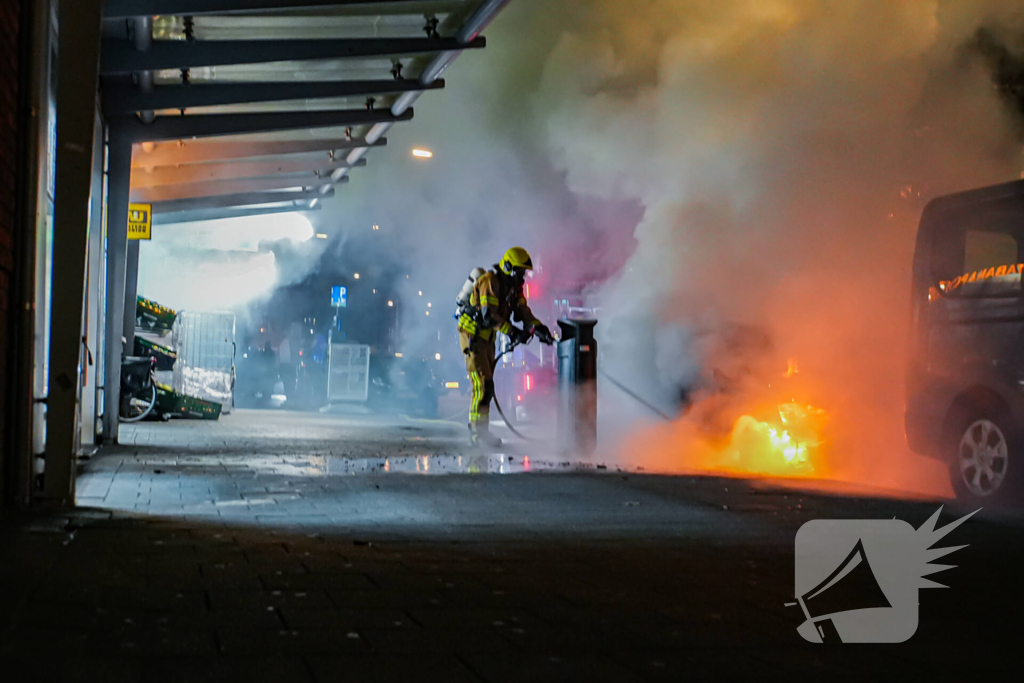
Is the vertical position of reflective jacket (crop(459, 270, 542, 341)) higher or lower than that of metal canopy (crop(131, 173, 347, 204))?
lower

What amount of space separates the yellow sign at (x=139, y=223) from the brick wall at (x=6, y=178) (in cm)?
684

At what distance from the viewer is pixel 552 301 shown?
1719cm

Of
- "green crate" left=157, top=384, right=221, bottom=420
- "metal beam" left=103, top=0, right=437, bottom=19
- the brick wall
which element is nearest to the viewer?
the brick wall

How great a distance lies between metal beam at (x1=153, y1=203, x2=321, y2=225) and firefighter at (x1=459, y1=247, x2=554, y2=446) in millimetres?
8793

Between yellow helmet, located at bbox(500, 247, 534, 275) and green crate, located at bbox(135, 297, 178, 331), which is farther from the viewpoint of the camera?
green crate, located at bbox(135, 297, 178, 331)

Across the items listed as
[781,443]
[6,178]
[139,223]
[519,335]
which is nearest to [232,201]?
[139,223]

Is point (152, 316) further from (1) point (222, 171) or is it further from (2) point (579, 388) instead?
(2) point (579, 388)

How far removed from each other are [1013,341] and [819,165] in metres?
5.50

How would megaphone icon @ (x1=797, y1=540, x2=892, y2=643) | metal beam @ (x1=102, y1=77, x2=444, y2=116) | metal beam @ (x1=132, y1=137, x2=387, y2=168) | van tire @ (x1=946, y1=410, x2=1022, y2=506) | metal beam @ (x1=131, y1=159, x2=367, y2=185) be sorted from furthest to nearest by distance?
metal beam @ (x1=131, y1=159, x2=367, y2=185) → metal beam @ (x1=132, y1=137, x2=387, y2=168) → metal beam @ (x1=102, y1=77, x2=444, y2=116) → van tire @ (x1=946, y1=410, x2=1022, y2=506) → megaphone icon @ (x1=797, y1=540, x2=892, y2=643)

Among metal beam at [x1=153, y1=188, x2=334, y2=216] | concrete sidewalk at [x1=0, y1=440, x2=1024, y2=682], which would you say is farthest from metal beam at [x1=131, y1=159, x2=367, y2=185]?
concrete sidewalk at [x1=0, y1=440, x2=1024, y2=682]

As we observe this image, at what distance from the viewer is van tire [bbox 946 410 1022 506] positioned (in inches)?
263

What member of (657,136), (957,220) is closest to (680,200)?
(657,136)

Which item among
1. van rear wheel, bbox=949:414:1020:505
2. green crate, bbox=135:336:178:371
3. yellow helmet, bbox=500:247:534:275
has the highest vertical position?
yellow helmet, bbox=500:247:534:275

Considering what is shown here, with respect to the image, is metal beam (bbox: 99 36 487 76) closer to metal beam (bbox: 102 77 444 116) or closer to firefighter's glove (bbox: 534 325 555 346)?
metal beam (bbox: 102 77 444 116)
